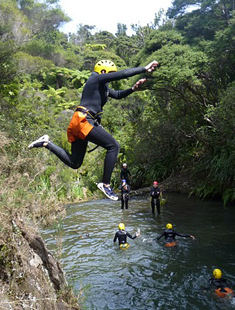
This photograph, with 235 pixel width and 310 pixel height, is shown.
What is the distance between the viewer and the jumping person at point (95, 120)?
360 centimetres

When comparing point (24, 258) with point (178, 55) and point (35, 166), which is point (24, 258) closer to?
point (35, 166)

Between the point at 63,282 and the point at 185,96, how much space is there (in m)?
14.7

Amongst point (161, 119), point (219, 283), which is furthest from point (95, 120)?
point (161, 119)

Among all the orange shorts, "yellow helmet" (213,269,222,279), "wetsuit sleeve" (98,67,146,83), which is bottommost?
"yellow helmet" (213,269,222,279)

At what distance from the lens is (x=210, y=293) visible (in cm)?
796

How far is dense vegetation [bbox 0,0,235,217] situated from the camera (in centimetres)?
1426

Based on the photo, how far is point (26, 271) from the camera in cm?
518

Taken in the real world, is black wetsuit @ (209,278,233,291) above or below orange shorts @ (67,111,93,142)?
below

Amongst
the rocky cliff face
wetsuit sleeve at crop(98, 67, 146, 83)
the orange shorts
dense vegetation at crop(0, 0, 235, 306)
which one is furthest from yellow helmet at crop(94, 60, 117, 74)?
dense vegetation at crop(0, 0, 235, 306)

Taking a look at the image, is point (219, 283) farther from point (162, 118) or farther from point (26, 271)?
point (162, 118)

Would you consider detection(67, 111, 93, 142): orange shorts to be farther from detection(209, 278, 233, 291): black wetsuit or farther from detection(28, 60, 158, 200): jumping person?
detection(209, 278, 233, 291): black wetsuit

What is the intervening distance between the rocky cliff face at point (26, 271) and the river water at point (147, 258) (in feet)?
1.26

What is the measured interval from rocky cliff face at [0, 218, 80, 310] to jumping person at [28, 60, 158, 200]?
2042 millimetres

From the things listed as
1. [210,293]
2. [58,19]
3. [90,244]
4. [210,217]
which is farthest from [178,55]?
[58,19]
